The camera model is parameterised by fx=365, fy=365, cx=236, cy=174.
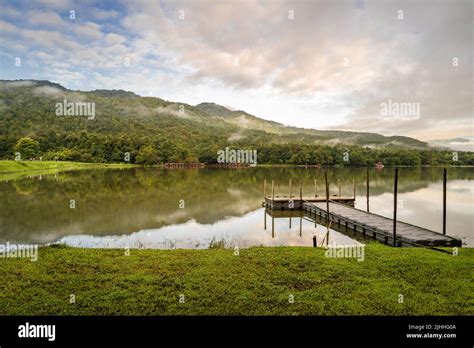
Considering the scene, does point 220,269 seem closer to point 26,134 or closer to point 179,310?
point 179,310

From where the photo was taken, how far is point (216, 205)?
95.6ft

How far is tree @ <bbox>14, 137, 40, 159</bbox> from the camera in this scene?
77312mm

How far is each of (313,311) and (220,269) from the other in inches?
127

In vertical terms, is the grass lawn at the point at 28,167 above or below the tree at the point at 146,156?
below

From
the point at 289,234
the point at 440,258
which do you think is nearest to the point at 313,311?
the point at 440,258

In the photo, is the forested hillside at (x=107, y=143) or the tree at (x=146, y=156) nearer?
the forested hillside at (x=107, y=143)

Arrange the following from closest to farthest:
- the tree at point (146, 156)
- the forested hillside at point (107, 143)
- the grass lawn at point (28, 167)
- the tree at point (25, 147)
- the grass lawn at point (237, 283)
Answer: the grass lawn at point (237, 283) < the grass lawn at point (28, 167) < the tree at point (25, 147) < the forested hillside at point (107, 143) < the tree at point (146, 156)

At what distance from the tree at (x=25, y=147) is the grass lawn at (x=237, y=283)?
77.5 meters

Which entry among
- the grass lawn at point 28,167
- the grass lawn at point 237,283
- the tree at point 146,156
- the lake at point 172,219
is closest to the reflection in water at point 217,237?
the lake at point 172,219

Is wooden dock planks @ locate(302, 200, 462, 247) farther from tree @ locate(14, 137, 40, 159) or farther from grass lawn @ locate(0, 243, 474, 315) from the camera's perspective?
tree @ locate(14, 137, 40, 159)

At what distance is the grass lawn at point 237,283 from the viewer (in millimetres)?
6953

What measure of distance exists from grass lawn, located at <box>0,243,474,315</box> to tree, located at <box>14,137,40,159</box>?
77.5 m

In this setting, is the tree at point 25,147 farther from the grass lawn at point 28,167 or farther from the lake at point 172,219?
the lake at point 172,219
